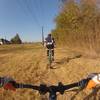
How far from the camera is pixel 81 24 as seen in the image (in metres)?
33.8

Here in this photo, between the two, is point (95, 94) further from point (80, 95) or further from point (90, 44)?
point (90, 44)

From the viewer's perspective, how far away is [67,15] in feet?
127

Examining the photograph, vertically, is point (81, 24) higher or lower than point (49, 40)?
Result: higher

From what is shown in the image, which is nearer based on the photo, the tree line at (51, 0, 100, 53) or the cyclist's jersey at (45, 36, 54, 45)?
the cyclist's jersey at (45, 36, 54, 45)

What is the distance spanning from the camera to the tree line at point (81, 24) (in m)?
28.2

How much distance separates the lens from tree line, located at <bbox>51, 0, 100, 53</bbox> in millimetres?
28203

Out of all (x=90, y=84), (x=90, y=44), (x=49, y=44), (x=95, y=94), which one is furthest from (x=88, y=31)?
(x=90, y=84)

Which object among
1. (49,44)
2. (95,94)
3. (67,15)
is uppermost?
(67,15)

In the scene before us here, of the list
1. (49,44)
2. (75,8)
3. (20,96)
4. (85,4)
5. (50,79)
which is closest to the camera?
(20,96)

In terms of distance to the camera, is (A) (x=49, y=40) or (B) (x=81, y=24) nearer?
(A) (x=49, y=40)

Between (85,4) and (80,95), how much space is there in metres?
25.4

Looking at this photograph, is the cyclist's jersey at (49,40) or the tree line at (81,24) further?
the tree line at (81,24)

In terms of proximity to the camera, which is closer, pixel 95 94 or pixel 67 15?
pixel 95 94

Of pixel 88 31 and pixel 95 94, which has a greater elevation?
pixel 88 31
